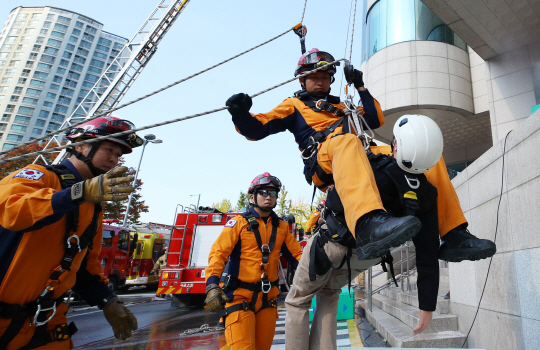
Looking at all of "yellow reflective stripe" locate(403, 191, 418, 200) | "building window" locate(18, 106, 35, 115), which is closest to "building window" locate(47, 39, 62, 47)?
"building window" locate(18, 106, 35, 115)

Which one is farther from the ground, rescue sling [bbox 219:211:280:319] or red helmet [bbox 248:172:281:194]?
red helmet [bbox 248:172:281:194]

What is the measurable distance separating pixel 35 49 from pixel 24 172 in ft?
357

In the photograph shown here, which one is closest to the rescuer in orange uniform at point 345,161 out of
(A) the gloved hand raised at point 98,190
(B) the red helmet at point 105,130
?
(B) the red helmet at point 105,130

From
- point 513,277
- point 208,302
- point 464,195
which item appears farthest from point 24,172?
point 464,195

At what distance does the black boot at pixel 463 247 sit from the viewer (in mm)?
2029

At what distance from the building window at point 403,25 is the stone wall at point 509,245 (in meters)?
10.6

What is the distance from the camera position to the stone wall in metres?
2.61

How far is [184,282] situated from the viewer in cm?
955

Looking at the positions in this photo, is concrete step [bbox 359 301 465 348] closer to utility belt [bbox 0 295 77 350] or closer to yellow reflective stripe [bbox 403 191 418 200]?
yellow reflective stripe [bbox 403 191 418 200]

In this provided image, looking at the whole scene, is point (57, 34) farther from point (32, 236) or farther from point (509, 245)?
point (509, 245)

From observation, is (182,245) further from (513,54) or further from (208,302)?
(513,54)

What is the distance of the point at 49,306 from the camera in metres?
1.96

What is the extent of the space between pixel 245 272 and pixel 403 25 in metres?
12.9

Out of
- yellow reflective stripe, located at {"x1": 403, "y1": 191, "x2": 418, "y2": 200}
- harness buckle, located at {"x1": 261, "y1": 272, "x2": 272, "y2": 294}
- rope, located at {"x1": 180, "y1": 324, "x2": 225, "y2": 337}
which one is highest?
yellow reflective stripe, located at {"x1": 403, "y1": 191, "x2": 418, "y2": 200}
